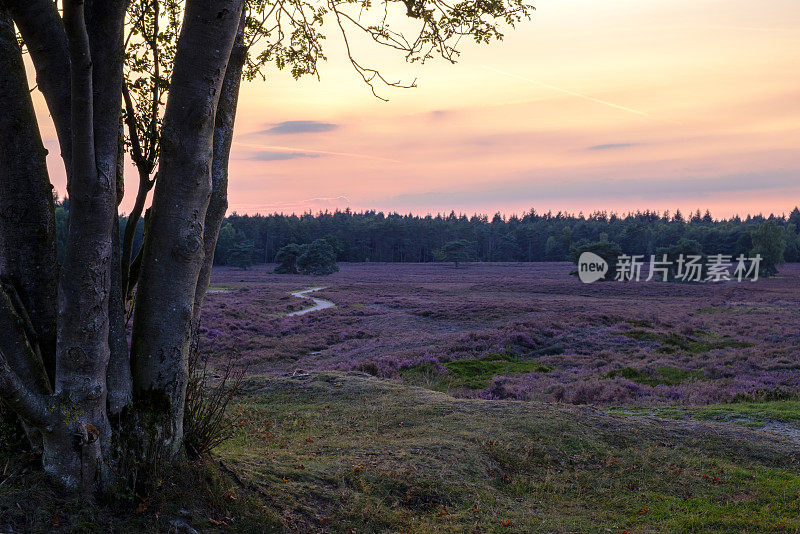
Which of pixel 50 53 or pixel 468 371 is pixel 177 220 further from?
pixel 468 371

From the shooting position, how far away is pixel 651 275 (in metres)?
79.1

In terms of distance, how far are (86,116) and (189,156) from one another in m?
0.93

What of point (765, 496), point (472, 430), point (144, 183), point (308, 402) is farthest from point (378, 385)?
point (144, 183)

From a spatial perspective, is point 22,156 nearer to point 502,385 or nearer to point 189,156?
point 189,156

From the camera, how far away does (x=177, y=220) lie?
200 inches

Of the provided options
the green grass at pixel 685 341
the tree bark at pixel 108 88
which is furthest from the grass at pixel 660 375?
the tree bark at pixel 108 88

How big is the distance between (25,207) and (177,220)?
128cm

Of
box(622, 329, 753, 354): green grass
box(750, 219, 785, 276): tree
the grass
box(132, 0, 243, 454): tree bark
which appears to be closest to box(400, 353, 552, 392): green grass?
the grass

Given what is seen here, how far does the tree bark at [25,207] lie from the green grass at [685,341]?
2523 centimetres

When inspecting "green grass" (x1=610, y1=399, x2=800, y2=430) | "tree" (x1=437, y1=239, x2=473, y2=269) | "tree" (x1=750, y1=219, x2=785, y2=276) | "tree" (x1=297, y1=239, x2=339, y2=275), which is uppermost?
"tree" (x1=750, y1=219, x2=785, y2=276)

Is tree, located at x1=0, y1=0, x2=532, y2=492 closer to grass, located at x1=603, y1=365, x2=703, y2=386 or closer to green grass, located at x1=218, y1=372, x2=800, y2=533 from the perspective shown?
green grass, located at x1=218, y1=372, x2=800, y2=533

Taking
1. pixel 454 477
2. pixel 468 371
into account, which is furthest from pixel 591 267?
pixel 454 477

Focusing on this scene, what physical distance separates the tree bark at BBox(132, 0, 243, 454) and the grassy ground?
0.83m

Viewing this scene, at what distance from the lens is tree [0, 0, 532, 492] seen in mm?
4492
